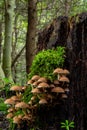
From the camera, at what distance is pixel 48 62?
3.72 m

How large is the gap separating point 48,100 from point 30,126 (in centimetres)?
45

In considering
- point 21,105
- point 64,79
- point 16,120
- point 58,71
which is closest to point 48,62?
point 58,71

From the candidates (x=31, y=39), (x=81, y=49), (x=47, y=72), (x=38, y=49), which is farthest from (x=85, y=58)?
(x=31, y=39)

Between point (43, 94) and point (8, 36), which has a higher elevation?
point (8, 36)

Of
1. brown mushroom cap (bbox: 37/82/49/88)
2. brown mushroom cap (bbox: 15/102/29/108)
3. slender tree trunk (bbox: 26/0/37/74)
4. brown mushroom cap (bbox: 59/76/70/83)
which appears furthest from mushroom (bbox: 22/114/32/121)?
slender tree trunk (bbox: 26/0/37/74)

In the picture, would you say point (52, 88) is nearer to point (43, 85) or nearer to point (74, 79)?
point (43, 85)

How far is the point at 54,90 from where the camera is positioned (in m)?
3.31

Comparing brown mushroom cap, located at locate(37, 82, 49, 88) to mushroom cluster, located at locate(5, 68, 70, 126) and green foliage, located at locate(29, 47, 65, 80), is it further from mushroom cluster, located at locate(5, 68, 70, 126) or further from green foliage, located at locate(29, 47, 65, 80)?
green foliage, located at locate(29, 47, 65, 80)

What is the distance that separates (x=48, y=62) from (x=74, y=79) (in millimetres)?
383

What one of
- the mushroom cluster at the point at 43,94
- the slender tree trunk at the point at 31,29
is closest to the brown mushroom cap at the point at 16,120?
the mushroom cluster at the point at 43,94

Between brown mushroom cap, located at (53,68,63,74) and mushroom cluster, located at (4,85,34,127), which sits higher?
brown mushroom cap, located at (53,68,63,74)

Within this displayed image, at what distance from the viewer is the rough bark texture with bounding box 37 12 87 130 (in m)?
3.53

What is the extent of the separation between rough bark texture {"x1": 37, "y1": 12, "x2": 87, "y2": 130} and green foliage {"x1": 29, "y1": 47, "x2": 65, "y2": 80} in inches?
3.0

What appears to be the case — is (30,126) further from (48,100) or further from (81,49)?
(81,49)
